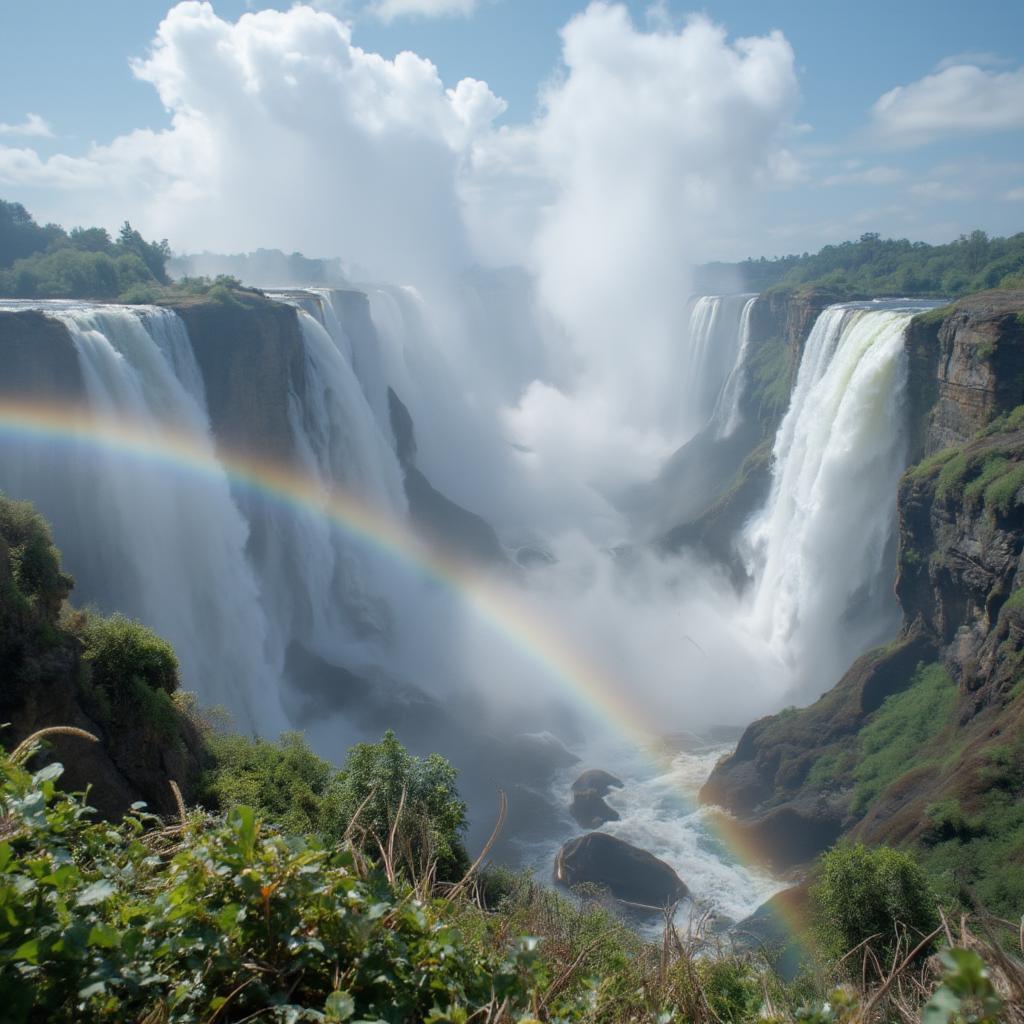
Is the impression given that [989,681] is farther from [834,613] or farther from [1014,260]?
[1014,260]

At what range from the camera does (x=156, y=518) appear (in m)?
23.2

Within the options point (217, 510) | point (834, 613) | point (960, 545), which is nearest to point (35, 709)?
point (217, 510)

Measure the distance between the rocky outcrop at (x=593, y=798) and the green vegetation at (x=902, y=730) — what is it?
20.5ft

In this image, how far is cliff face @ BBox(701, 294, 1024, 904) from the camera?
14430 millimetres

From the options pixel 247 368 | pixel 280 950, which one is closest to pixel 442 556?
pixel 247 368

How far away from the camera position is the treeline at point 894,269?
52.9m

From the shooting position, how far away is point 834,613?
2866cm

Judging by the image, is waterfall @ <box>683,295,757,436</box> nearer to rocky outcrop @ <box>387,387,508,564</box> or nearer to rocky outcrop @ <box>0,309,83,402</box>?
rocky outcrop @ <box>387,387,508,564</box>

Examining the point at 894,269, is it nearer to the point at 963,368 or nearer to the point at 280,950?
the point at 963,368

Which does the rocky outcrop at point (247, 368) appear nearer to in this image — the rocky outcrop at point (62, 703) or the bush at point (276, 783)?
the bush at point (276, 783)

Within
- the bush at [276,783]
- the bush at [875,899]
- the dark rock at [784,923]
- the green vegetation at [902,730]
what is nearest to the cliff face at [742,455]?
the green vegetation at [902,730]

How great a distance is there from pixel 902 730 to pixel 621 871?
25.5 ft

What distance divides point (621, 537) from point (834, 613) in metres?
19.7

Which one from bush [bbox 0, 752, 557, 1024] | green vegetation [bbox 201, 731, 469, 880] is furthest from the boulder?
bush [bbox 0, 752, 557, 1024]
